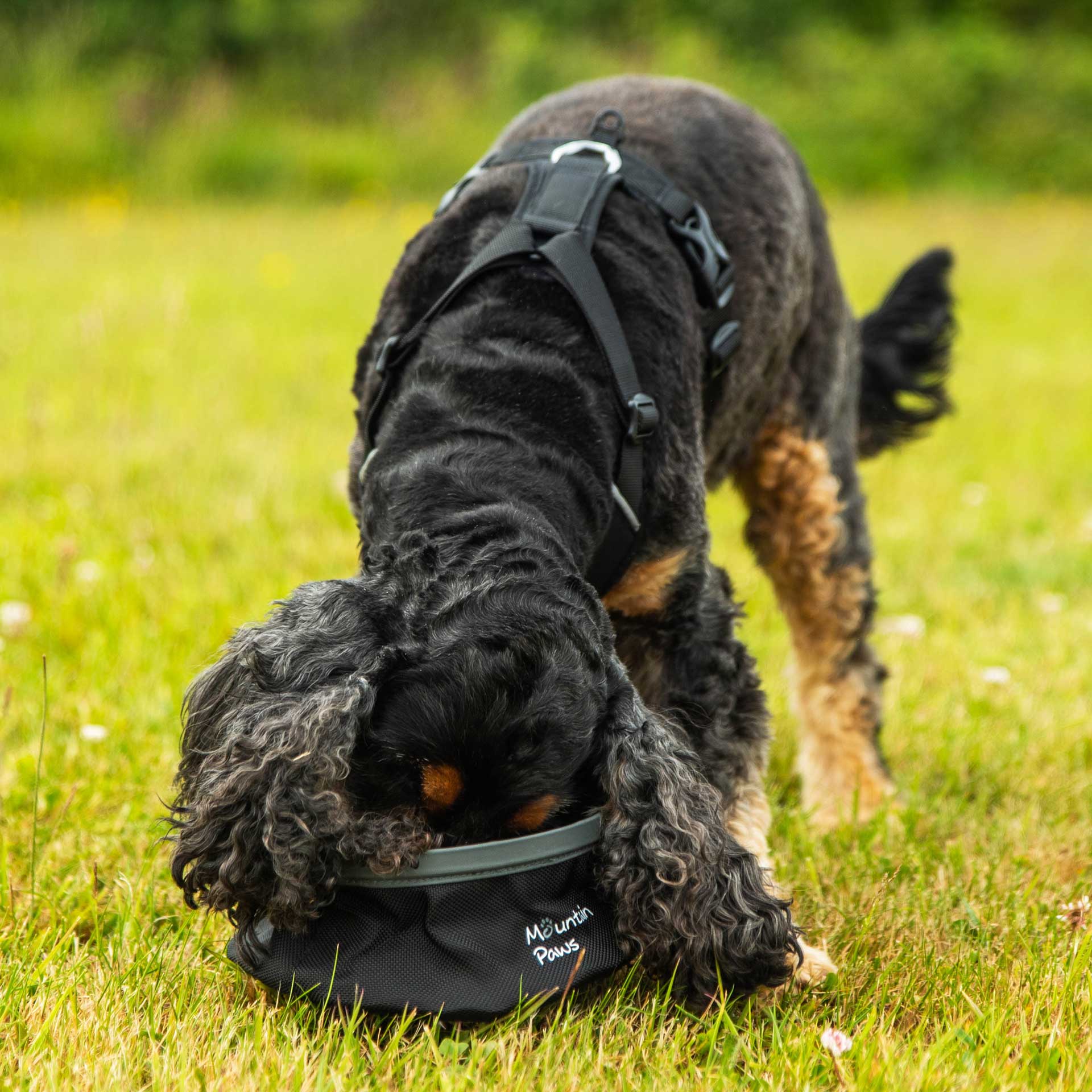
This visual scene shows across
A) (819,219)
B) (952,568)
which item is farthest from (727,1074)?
(952,568)

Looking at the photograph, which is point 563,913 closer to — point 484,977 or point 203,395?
point 484,977

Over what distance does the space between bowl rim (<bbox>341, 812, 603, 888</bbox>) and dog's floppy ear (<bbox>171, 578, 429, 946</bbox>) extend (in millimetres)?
34

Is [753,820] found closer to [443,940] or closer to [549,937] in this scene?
[549,937]

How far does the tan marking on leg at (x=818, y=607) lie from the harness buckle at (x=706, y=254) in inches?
28.9

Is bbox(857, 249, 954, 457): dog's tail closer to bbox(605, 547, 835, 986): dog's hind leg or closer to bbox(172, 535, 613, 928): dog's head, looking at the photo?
bbox(605, 547, 835, 986): dog's hind leg

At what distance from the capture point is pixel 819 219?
3.91m

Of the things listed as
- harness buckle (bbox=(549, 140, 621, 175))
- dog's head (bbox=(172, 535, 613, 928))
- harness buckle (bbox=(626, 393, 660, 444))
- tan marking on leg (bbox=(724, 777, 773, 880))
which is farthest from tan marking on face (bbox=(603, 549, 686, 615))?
harness buckle (bbox=(549, 140, 621, 175))

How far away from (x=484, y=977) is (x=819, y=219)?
2.67 meters

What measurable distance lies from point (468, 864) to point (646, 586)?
953 millimetres

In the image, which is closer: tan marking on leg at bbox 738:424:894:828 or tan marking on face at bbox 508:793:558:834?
tan marking on face at bbox 508:793:558:834

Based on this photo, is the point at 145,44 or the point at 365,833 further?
the point at 145,44

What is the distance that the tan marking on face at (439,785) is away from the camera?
6.68ft

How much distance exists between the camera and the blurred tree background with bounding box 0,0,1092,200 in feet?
55.3

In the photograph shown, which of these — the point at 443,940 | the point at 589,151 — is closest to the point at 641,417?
the point at 589,151
